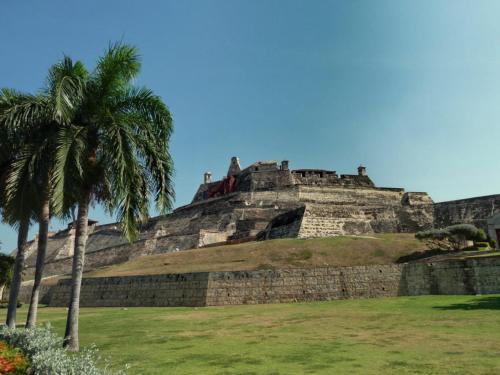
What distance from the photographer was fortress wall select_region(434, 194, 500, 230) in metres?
36.2

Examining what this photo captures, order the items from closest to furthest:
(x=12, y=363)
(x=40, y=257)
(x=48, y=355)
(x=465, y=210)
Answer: (x=48, y=355) < (x=12, y=363) < (x=40, y=257) < (x=465, y=210)

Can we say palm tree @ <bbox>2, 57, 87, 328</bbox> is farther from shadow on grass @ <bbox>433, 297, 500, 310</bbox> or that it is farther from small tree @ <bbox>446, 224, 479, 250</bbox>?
small tree @ <bbox>446, 224, 479, 250</bbox>

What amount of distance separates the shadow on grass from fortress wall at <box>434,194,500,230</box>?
23.0 m

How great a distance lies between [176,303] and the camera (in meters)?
19.7

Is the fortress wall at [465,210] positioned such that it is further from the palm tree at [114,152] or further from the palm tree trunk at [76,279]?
the palm tree trunk at [76,279]

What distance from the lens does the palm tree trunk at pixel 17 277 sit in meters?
10.8

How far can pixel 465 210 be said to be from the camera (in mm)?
37562

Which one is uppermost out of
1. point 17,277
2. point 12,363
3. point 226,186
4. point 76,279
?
point 226,186

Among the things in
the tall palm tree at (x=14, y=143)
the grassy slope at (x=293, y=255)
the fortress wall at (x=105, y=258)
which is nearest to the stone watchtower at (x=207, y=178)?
the fortress wall at (x=105, y=258)

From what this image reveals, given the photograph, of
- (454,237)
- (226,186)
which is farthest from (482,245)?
(226,186)

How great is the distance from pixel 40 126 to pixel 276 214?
33.5 m

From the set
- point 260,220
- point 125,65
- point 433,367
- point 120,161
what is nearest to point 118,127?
point 120,161

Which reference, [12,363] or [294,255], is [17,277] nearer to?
[12,363]

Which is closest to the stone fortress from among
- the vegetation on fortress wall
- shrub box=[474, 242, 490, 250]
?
shrub box=[474, 242, 490, 250]
